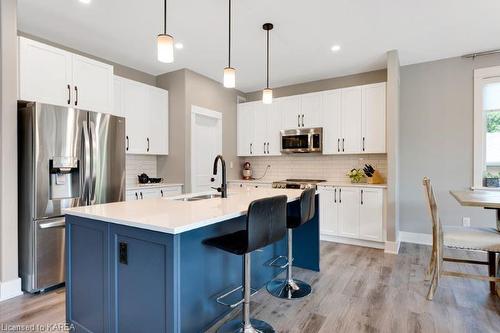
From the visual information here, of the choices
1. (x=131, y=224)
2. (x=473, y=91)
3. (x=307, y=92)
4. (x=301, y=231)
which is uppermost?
(x=307, y=92)

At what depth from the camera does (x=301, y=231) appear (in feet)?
10.3

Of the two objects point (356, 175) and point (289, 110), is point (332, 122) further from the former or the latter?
point (356, 175)

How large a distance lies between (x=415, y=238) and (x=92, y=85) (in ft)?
15.9

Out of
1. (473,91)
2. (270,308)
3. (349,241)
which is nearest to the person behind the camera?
(270,308)

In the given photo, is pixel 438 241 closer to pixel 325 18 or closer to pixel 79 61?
pixel 325 18

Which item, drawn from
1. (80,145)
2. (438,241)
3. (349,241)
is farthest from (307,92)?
(80,145)

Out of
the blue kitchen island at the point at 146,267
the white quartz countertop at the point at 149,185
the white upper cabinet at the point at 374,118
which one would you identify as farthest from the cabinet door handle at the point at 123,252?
the white upper cabinet at the point at 374,118

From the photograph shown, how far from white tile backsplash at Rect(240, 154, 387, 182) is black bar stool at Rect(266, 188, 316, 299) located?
8.06ft

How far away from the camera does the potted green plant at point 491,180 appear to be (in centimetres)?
374

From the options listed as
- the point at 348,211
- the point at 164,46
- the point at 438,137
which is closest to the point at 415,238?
the point at 348,211

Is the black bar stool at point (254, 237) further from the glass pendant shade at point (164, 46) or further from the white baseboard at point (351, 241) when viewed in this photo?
the white baseboard at point (351, 241)

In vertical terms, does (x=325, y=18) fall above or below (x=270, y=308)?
above

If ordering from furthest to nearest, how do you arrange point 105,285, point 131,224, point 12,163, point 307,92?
point 307,92 → point 12,163 → point 105,285 → point 131,224

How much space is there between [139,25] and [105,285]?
8.75 ft
